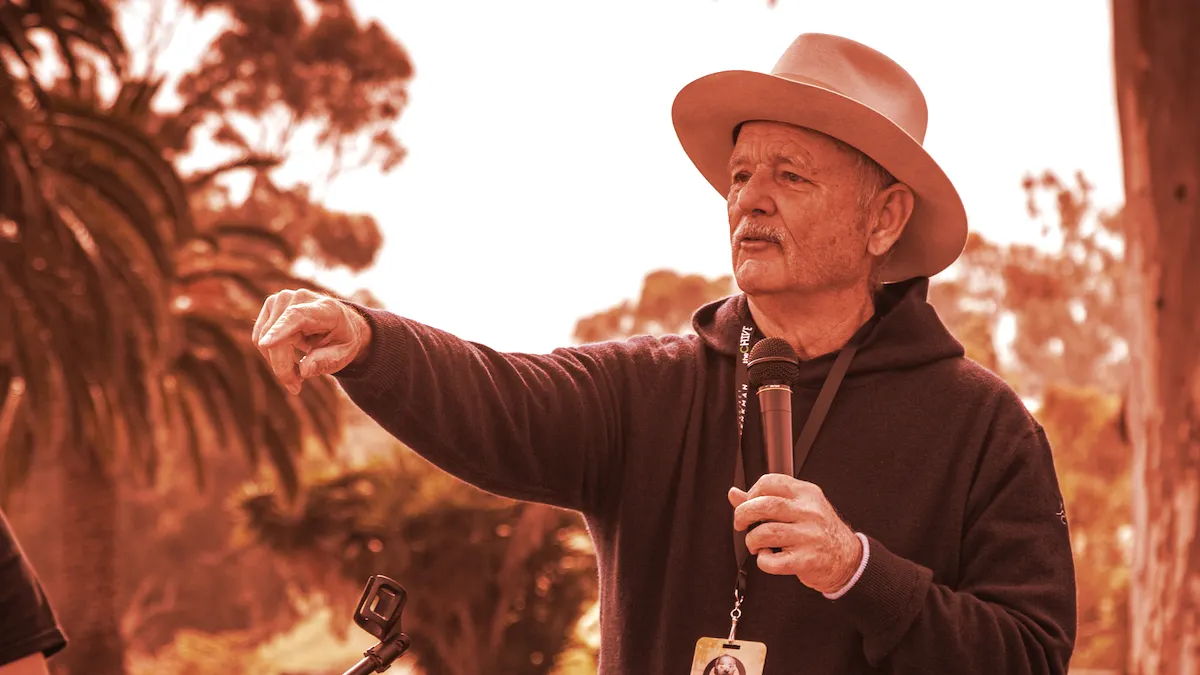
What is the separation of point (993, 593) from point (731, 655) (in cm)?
35

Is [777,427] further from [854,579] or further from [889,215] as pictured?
[889,215]

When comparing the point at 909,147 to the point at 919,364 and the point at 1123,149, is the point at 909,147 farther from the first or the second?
the point at 1123,149

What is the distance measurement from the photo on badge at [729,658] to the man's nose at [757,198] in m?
0.61

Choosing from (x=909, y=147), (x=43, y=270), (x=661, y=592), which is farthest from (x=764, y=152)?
(x=43, y=270)

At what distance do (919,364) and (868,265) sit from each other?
182 mm

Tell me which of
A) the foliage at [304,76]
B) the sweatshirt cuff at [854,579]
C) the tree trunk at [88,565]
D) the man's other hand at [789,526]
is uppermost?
the foliage at [304,76]

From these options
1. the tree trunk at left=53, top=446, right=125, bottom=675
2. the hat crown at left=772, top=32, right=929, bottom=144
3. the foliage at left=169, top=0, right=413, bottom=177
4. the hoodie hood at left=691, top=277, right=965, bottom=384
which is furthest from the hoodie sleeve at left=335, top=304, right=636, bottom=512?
the foliage at left=169, top=0, right=413, bottom=177

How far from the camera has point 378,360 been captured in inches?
58.5

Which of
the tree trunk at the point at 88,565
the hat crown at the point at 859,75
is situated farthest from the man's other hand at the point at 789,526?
the tree trunk at the point at 88,565

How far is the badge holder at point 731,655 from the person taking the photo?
165cm

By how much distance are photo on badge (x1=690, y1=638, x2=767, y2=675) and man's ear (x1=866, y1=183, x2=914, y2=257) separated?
635 mm

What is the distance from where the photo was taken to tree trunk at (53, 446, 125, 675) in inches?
382

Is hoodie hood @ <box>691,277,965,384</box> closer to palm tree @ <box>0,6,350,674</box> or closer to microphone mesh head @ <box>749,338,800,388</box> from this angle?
microphone mesh head @ <box>749,338,800,388</box>

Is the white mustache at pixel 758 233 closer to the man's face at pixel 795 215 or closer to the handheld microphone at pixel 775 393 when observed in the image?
the man's face at pixel 795 215
